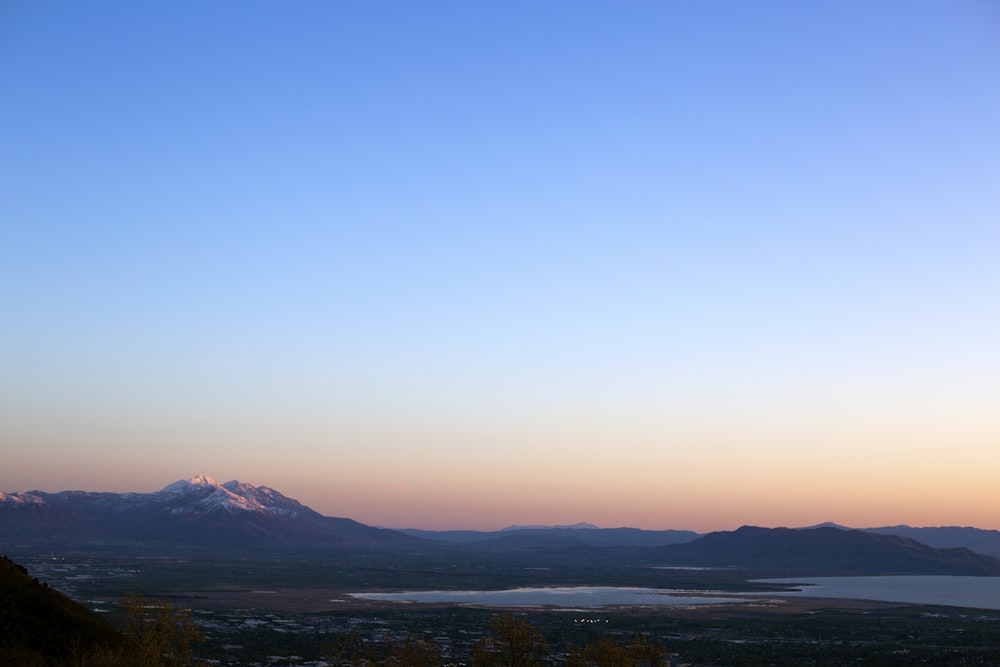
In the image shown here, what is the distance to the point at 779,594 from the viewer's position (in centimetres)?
18050

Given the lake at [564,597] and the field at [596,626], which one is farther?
the lake at [564,597]

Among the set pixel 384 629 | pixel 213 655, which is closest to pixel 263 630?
pixel 384 629

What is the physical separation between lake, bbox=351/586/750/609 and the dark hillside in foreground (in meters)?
83.1

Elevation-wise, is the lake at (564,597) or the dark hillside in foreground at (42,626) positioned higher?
the dark hillside in foreground at (42,626)

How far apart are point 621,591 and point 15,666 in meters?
149

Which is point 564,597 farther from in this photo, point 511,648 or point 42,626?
point 511,648

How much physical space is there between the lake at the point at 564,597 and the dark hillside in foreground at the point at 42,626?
83108mm

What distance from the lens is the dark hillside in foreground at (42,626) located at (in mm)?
56438

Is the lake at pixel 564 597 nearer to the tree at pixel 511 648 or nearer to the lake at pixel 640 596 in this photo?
the lake at pixel 640 596

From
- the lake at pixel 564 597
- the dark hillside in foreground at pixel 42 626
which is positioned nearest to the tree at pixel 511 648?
the dark hillside in foreground at pixel 42 626

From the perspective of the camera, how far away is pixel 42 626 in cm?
6300

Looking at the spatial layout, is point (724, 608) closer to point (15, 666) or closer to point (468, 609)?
point (468, 609)

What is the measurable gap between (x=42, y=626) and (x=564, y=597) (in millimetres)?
116367

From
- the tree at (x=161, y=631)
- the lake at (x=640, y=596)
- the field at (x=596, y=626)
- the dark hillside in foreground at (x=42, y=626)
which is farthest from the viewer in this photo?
the lake at (x=640, y=596)
